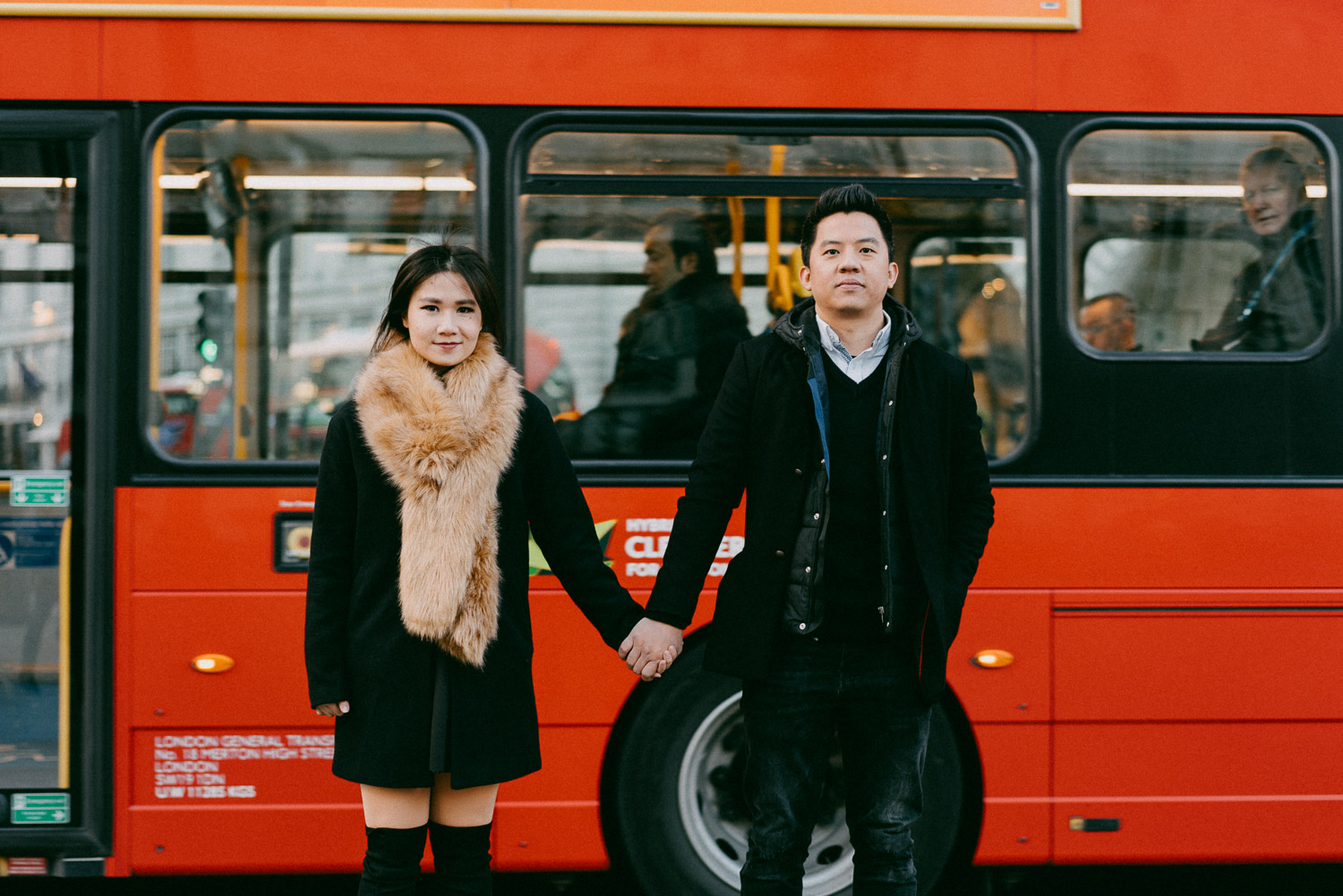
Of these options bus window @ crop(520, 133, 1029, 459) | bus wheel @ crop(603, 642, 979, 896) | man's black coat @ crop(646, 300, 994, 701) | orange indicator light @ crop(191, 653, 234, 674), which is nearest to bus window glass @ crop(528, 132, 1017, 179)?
bus window @ crop(520, 133, 1029, 459)

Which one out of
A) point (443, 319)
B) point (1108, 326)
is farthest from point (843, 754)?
point (1108, 326)

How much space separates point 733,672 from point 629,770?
3.63ft

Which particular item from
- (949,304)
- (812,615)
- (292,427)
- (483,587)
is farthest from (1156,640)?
(292,427)

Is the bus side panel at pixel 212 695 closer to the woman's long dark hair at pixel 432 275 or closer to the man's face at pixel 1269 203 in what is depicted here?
the woman's long dark hair at pixel 432 275

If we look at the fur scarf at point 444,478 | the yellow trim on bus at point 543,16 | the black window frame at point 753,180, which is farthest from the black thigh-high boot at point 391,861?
the yellow trim on bus at point 543,16

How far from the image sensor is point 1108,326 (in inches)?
135

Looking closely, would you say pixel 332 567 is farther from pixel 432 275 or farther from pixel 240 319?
pixel 240 319

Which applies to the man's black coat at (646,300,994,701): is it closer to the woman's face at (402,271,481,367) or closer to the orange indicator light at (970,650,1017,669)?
the woman's face at (402,271,481,367)

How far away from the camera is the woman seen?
2281mm

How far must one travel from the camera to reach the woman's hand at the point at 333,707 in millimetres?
2299

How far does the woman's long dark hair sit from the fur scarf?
0.28 feet

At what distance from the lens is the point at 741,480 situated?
256 centimetres

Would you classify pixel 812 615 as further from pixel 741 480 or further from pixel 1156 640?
pixel 1156 640

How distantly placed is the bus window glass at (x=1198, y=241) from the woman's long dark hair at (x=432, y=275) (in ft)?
6.22
